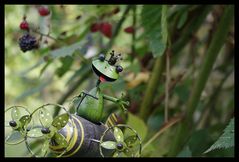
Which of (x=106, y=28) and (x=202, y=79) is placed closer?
(x=202, y=79)

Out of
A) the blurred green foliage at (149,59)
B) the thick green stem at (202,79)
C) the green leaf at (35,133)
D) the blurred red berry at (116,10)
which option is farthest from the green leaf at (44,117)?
the blurred red berry at (116,10)

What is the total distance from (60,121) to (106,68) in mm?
67

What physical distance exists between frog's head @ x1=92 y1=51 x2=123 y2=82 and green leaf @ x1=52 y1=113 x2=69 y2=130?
54 mm

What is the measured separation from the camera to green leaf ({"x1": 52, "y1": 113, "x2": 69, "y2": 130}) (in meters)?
0.46

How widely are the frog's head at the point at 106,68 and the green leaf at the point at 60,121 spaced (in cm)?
5

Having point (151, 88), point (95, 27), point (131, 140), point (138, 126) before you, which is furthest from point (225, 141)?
point (95, 27)

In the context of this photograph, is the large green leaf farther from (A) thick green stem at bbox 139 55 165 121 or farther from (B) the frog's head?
(B) the frog's head

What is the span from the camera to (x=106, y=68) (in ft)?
1.59

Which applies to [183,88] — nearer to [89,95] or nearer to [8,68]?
[89,95]

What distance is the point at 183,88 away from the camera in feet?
3.54

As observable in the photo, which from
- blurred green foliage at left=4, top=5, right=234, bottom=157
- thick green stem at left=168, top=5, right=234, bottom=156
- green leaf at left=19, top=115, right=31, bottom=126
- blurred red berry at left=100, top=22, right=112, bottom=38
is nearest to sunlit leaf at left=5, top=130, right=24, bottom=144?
green leaf at left=19, top=115, right=31, bottom=126

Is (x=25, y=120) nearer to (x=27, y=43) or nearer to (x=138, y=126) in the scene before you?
(x=27, y=43)

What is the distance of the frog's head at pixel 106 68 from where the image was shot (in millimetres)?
484
